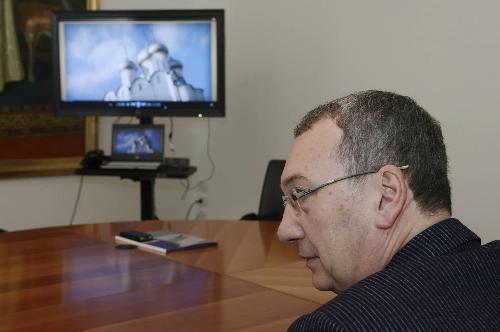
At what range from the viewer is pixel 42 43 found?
15.3 ft

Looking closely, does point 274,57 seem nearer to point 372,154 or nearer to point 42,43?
point 42,43

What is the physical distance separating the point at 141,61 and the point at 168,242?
1.94 meters

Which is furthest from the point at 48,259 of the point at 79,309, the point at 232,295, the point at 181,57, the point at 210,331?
the point at 181,57

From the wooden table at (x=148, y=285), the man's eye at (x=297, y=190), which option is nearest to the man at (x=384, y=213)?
the man's eye at (x=297, y=190)

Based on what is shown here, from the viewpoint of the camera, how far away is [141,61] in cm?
416

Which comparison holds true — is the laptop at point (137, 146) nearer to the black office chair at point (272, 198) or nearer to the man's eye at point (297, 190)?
the black office chair at point (272, 198)

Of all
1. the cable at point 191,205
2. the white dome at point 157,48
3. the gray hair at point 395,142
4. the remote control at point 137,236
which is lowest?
the cable at point 191,205

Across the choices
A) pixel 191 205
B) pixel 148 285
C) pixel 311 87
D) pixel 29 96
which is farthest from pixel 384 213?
pixel 191 205

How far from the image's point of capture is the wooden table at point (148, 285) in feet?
5.49

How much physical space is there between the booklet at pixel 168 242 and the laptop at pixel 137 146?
1627 millimetres

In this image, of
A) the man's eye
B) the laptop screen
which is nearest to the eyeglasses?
the man's eye

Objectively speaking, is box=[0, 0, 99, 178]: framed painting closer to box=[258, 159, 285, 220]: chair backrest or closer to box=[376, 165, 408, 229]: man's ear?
box=[258, 159, 285, 220]: chair backrest

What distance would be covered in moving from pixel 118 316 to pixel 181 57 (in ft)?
8.75

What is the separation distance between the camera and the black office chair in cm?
330
